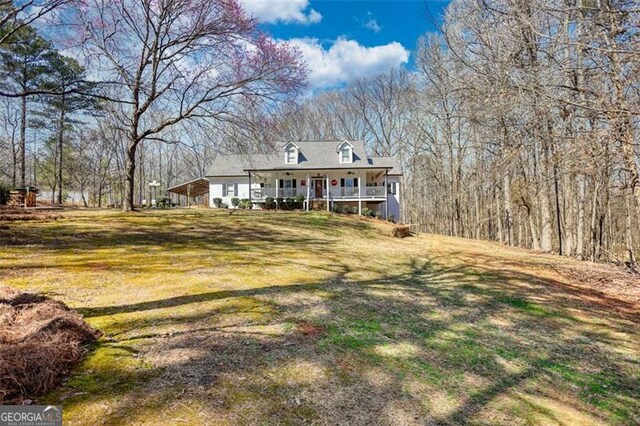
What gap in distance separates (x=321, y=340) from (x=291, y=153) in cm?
2347

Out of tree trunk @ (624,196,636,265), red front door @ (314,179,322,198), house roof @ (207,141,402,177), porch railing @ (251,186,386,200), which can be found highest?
house roof @ (207,141,402,177)

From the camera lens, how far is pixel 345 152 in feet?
87.0

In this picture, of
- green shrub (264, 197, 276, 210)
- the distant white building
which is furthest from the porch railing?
green shrub (264, 197, 276, 210)

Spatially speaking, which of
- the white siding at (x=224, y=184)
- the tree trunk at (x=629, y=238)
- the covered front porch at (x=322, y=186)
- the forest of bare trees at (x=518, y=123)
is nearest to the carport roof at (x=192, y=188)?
the white siding at (x=224, y=184)

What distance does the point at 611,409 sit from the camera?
3.34 m

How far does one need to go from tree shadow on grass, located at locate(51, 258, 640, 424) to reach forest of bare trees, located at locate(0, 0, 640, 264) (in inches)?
146

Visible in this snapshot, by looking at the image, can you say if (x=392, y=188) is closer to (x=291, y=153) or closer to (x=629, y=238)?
(x=291, y=153)

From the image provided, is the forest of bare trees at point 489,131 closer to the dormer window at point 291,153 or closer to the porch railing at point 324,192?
the dormer window at point 291,153

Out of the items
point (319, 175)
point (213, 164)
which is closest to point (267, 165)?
point (319, 175)

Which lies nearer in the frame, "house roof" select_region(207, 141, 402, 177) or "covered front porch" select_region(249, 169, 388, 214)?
"covered front porch" select_region(249, 169, 388, 214)

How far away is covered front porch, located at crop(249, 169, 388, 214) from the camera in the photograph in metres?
25.5

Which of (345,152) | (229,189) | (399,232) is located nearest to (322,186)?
(345,152)

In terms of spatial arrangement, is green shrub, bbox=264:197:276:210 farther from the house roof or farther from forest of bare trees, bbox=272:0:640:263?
forest of bare trees, bbox=272:0:640:263

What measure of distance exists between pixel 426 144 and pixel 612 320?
89.7 ft
